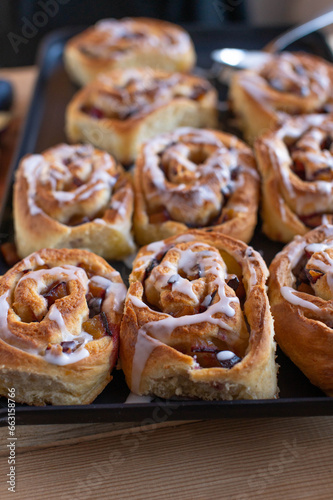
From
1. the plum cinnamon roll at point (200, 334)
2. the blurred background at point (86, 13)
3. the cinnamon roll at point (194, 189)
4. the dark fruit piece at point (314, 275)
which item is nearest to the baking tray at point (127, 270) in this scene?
the plum cinnamon roll at point (200, 334)

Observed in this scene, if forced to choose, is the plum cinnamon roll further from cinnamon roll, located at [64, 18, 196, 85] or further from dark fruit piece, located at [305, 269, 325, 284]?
cinnamon roll, located at [64, 18, 196, 85]

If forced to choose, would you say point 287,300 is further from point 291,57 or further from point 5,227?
point 291,57

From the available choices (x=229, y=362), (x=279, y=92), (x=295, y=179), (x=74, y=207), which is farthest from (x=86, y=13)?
(x=229, y=362)

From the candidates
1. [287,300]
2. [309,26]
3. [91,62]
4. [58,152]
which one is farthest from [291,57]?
[287,300]

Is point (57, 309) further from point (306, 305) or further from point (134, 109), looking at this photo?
point (134, 109)

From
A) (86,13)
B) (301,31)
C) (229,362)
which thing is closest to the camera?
(229,362)

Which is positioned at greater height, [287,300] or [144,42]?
[144,42]

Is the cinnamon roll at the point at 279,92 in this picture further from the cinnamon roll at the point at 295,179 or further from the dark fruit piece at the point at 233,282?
the dark fruit piece at the point at 233,282
